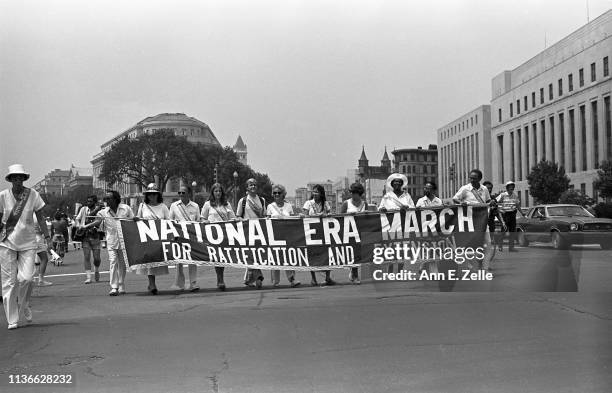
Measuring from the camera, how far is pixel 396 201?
11547mm

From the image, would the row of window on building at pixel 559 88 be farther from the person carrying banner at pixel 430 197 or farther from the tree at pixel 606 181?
the person carrying banner at pixel 430 197

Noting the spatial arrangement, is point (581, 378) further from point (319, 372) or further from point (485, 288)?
point (485, 288)

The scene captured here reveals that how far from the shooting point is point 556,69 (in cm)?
8000

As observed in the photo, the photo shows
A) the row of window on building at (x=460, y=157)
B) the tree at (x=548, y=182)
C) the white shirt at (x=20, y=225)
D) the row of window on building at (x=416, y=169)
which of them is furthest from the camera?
the row of window on building at (x=416, y=169)

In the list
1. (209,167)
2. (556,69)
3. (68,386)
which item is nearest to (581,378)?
(68,386)

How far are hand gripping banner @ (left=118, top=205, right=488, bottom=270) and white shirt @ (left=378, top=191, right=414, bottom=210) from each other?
0.58ft

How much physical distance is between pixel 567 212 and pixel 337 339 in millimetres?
16491

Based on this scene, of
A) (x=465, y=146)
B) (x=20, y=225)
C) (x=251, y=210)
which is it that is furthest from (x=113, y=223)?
(x=465, y=146)

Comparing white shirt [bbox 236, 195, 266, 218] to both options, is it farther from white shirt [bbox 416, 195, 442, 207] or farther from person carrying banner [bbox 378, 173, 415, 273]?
white shirt [bbox 416, 195, 442, 207]

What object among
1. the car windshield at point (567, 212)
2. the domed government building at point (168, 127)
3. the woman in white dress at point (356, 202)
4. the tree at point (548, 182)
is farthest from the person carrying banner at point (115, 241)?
the domed government building at point (168, 127)

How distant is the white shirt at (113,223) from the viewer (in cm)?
1135

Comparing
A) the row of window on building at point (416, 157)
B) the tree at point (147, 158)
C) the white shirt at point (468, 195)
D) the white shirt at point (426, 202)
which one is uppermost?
the row of window on building at point (416, 157)

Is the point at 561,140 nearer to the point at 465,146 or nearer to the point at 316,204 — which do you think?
the point at 465,146

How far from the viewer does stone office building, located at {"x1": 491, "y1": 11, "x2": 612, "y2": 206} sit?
6862 centimetres
